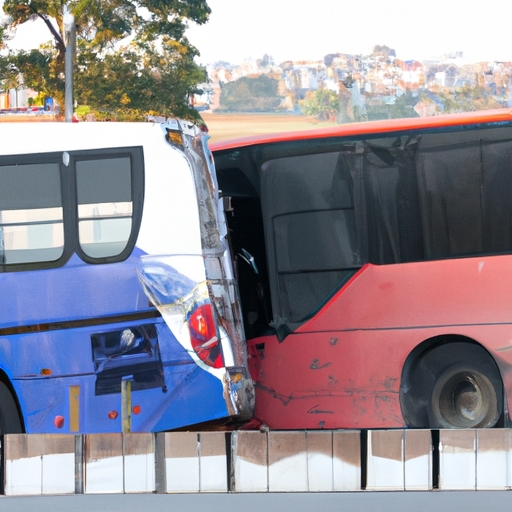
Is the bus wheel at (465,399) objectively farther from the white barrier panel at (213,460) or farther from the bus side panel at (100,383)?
the white barrier panel at (213,460)

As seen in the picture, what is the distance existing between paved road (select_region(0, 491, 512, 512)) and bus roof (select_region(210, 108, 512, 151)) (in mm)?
3231

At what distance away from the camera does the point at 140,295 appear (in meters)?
8.02

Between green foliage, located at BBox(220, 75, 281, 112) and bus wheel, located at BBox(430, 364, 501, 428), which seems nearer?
bus wheel, located at BBox(430, 364, 501, 428)

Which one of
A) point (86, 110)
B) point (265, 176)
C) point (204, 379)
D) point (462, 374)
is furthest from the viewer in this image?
point (86, 110)

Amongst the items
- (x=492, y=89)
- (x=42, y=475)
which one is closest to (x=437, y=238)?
(x=42, y=475)

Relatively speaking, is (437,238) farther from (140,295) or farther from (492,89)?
(492,89)

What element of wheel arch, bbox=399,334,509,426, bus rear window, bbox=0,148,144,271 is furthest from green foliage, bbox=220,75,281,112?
bus rear window, bbox=0,148,144,271

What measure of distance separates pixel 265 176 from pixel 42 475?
3.49 metres

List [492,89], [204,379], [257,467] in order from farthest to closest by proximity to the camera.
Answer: [492,89] < [204,379] < [257,467]

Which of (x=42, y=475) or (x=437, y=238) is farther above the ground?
(x=437, y=238)

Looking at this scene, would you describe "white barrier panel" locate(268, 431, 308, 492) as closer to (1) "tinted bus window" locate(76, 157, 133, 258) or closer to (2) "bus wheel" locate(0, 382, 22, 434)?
(1) "tinted bus window" locate(76, 157, 133, 258)

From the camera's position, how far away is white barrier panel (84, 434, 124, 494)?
736 cm

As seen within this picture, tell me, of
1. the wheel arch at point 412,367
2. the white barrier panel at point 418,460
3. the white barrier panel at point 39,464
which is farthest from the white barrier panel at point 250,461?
the wheel arch at point 412,367

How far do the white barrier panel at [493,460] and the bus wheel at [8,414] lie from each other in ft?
11.3
